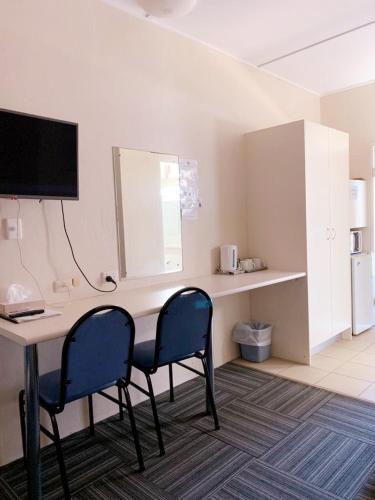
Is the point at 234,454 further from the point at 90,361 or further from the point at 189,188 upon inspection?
the point at 189,188

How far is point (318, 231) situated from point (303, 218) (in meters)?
0.27

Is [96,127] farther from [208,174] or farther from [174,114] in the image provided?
[208,174]

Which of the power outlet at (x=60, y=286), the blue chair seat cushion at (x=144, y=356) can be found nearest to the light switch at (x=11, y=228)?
the power outlet at (x=60, y=286)

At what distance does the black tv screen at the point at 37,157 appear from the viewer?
207cm

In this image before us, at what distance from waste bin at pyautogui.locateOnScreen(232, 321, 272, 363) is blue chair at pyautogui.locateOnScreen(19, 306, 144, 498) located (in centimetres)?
175

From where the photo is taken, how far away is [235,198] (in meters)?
3.81

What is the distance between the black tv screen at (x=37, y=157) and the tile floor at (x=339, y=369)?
2.33 metres

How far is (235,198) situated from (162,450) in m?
2.35

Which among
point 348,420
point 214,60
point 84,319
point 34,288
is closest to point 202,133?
point 214,60

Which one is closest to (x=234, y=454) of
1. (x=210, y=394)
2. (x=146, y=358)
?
(x=210, y=394)

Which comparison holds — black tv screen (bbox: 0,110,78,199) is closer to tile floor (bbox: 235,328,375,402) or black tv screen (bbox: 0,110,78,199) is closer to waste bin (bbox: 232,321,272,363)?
waste bin (bbox: 232,321,272,363)

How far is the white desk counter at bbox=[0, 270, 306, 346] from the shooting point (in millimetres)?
1799

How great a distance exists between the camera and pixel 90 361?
1.90 metres

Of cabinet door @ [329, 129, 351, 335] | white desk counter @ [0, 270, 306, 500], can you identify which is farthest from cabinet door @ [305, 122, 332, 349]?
white desk counter @ [0, 270, 306, 500]
